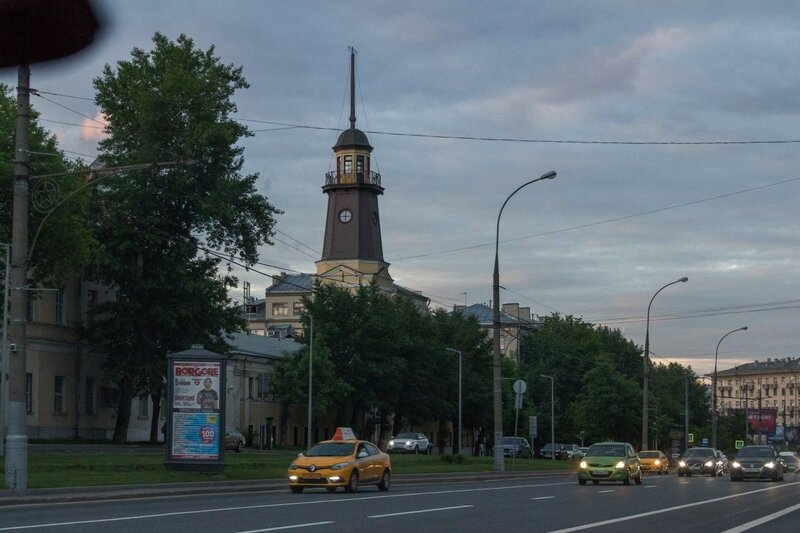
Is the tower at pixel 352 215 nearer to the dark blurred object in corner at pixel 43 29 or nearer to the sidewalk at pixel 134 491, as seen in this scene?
the sidewalk at pixel 134 491

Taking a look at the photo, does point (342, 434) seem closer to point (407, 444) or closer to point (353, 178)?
point (407, 444)

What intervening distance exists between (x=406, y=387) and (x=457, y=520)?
68313 mm

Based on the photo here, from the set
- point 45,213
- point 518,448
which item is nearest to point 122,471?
point 45,213

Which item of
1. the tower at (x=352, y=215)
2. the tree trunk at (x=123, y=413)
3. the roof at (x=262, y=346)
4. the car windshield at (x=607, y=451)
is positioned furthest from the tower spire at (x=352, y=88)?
the car windshield at (x=607, y=451)

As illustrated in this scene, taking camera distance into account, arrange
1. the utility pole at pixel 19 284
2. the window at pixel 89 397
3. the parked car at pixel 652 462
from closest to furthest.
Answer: the utility pole at pixel 19 284, the parked car at pixel 652 462, the window at pixel 89 397

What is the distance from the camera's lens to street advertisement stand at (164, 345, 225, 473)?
32875mm

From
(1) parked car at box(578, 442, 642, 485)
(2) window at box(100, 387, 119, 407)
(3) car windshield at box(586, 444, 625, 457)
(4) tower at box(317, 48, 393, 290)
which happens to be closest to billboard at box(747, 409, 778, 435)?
(4) tower at box(317, 48, 393, 290)

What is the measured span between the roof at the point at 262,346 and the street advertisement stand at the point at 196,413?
47.0m

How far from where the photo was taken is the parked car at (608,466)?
3794 cm

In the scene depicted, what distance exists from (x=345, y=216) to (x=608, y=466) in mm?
81865

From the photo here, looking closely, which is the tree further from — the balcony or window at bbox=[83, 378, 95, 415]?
the balcony

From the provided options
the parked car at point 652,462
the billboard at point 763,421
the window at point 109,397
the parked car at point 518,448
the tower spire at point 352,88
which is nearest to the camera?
the parked car at point 652,462

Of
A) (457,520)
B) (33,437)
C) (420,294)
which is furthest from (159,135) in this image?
(420,294)

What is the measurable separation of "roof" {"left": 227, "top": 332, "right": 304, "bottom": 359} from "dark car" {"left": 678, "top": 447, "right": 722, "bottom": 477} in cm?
3356
